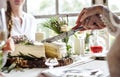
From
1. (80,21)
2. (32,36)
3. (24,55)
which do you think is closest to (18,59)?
(24,55)

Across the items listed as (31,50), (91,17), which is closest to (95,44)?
(31,50)

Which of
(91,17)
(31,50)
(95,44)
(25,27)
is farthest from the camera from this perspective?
(25,27)

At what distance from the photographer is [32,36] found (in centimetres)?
254

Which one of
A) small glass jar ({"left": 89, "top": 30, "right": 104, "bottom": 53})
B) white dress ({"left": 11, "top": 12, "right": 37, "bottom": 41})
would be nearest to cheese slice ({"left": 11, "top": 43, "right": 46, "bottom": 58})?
small glass jar ({"left": 89, "top": 30, "right": 104, "bottom": 53})

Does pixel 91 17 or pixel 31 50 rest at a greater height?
pixel 91 17

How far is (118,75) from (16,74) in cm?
97

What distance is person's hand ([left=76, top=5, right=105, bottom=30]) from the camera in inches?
52.3

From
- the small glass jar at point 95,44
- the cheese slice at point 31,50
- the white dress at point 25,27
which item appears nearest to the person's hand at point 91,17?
the cheese slice at point 31,50

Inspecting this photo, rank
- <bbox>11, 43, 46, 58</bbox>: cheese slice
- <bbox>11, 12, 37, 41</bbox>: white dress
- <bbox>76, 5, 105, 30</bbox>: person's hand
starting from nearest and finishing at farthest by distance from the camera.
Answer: <bbox>76, 5, 105, 30</bbox>: person's hand
<bbox>11, 43, 46, 58</bbox>: cheese slice
<bbox>11, 12, 37, 41</bbox>: white dress

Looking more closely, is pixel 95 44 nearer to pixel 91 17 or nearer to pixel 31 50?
pixel 31 50

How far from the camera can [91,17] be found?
4.50ft

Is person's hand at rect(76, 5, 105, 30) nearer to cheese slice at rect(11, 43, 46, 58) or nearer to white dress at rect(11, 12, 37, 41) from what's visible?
cheese slice at rect(11, 43, 46, 58)

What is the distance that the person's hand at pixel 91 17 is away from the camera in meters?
1.33

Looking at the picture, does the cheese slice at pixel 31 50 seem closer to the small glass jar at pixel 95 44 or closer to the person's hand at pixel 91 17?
the person's hand at pixel 91 17
